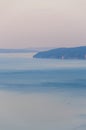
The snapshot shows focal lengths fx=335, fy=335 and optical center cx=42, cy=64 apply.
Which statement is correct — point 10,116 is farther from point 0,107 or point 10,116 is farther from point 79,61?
point 79,61

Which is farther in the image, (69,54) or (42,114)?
(69,54)

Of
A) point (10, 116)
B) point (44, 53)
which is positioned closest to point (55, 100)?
point (10, 116)

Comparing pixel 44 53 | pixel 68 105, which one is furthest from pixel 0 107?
pixel 44 53

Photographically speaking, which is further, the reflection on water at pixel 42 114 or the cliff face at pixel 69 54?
the cliff face at pixel 69 54

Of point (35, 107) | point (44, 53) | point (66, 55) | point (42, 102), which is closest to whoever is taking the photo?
point (35, 107)

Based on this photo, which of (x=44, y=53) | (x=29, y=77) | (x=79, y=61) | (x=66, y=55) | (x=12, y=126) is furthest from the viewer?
(x=44, y=53)

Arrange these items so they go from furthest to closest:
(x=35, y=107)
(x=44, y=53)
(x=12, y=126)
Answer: (x=44, y=53) → (x=35, y=107) → (x=12, y=126)

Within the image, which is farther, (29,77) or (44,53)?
(44,53)

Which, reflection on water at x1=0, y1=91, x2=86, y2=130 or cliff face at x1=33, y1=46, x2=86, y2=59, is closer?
reflection on water at x1=0, y1=91, x2=86, y2=130

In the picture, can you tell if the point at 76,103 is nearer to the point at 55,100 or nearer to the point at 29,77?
the point at 55,100
